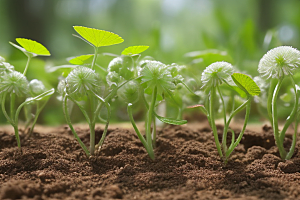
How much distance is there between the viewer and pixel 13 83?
2.66 feet

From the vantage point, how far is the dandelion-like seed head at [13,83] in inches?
31.6

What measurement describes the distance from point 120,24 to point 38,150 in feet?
19.3

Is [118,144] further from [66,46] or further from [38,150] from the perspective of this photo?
[66,46]

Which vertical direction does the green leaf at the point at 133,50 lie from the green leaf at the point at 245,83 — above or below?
above

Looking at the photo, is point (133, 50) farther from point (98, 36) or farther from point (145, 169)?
point (145, 169)

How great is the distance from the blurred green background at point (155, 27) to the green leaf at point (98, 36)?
1.88 ft

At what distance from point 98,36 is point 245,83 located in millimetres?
403

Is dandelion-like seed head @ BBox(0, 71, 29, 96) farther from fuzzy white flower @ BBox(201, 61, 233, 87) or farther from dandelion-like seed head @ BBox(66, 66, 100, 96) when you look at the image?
fuzzy white flower @ BBox(201, 61, 233, 87)

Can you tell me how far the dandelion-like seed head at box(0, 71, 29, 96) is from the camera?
0.80 m

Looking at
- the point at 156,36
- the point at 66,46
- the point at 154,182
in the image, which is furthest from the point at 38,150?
the point at 66,46

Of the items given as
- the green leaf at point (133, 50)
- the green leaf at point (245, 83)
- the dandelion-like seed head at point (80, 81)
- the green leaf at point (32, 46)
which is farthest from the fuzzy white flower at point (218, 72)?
the green leaf at point (32, 46)

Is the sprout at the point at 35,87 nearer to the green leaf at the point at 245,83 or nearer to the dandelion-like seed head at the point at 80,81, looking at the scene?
the dandelion-like seed head at the point at 80,81

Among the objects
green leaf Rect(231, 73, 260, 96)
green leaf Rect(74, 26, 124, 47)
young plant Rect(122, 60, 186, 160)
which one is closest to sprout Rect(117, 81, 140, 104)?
young plant Rect(122, 60, 186, 160)

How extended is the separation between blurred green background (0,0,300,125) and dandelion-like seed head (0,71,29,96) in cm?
42
